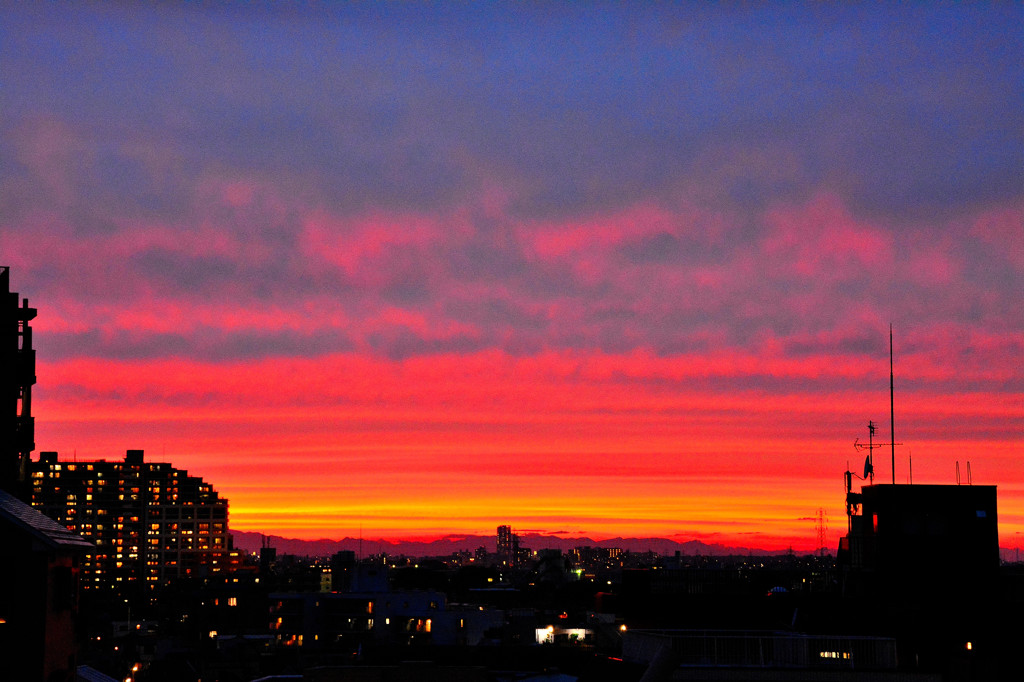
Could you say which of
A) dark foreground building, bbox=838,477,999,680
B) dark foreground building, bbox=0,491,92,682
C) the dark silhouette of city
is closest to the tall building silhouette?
the dark silhouette of city

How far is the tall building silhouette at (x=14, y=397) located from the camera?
4634cm

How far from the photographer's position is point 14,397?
A: 48344 millimetres

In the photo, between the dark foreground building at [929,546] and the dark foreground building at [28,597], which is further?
the dark foreground building at [929,546]

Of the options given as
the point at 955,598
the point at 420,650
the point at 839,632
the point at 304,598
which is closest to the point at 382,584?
the point at 304,598

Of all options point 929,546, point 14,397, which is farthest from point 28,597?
point 929,546

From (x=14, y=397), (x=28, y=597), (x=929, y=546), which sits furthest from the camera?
(x=929, y=546)

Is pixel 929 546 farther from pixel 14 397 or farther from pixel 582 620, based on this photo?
pixel 14 397

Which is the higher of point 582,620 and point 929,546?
point 929,546

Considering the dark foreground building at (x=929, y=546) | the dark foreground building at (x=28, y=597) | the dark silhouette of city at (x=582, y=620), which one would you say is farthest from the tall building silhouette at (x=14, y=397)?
the dark foreground building at (x=929, y=546)

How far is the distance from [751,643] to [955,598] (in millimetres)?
50751

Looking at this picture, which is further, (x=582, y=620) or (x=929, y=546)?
(x=582, y=620)

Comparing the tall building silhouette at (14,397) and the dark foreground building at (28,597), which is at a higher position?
the tall building silhouette at (14,397)

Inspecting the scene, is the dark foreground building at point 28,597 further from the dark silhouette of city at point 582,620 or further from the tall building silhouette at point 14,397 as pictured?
the tall building silhouette at point 14,397

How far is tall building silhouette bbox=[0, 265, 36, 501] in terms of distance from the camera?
46344 mm
